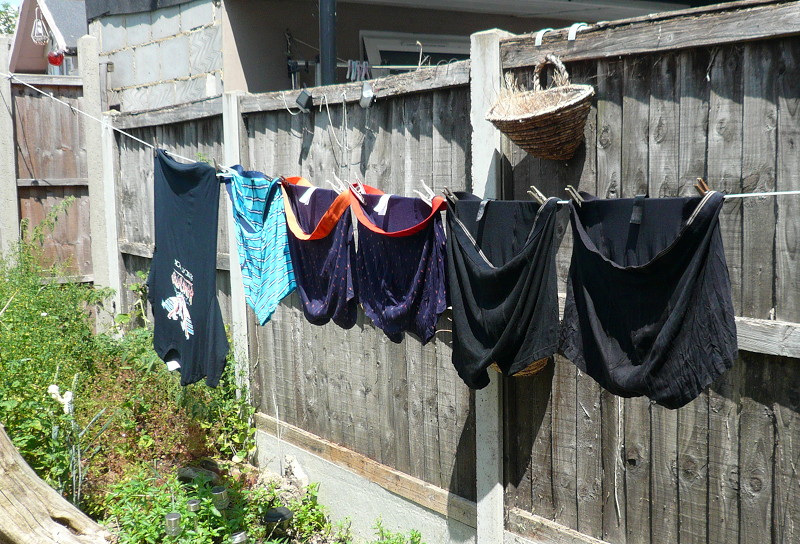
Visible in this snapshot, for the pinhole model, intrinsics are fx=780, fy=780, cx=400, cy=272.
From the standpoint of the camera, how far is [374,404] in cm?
482

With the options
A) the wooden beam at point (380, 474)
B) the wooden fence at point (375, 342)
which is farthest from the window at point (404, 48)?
the wooden beam at point (380, 474)

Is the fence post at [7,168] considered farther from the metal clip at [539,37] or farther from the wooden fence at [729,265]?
the metal clip at [539,37]

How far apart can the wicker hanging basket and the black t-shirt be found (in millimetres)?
2220

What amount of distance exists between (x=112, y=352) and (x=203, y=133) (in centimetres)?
219

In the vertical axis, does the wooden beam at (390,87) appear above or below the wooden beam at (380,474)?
above

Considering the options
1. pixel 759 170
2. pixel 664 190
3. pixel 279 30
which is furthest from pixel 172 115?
pixel 759 170

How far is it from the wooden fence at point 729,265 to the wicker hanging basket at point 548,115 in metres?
0.12

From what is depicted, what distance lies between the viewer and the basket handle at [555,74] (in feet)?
10.6

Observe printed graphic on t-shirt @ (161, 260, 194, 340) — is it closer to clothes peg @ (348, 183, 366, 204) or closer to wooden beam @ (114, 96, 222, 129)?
wooden beam @ (114, 96, 222, 129)

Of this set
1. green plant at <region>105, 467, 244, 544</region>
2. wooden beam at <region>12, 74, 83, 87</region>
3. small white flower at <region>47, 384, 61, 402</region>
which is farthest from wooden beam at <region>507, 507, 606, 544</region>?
wooden beam at <region>12, 74, 83, 87</region>

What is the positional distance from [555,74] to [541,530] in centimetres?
212

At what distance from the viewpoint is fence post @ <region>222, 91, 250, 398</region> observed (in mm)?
5723

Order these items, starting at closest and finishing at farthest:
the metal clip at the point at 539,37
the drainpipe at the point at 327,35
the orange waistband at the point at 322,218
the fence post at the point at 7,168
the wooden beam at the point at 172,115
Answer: the metal clip at the point at 539,37, the orange waistband at the point at 322,218, the wooden beam at the point at 172,115, the drainpipe at the point at 327,35, the fence post at the point at 7,168

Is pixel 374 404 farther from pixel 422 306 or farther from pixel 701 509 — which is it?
pixel 701 509
